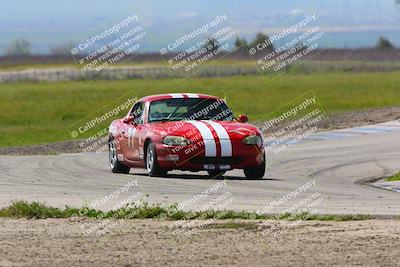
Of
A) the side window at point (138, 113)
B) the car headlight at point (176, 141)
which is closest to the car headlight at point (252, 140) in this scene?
the car headlight at point (176, 141)

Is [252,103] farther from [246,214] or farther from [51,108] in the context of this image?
[246,214]

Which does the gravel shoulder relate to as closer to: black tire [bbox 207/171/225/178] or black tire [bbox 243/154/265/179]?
black tire [bbox 243/154/265/179]

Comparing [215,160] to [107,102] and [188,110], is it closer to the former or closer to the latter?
[188,110]

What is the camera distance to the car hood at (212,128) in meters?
19.3

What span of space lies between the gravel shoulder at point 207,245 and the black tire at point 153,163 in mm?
6759

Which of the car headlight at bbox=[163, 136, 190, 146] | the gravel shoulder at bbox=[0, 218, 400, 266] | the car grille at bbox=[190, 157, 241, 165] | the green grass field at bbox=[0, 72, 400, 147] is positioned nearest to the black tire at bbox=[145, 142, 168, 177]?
the car headlight at bbox=[163, 136, 190, 146]

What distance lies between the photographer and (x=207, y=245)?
36.6 feet

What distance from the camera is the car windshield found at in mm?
20281

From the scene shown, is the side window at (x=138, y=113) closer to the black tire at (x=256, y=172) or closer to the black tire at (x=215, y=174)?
the black tire at (x=215, y=174)

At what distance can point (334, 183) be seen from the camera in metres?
19.2

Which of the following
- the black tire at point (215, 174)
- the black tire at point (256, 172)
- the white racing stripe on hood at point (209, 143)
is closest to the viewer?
the white racing stripe on hood at point (209, 143)

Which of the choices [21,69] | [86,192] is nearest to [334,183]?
[86,192]

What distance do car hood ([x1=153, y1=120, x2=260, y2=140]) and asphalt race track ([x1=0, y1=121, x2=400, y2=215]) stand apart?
2.40ft

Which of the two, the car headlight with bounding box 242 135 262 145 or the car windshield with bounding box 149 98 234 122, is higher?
the car windshield with bounding box 149 98 234 122
